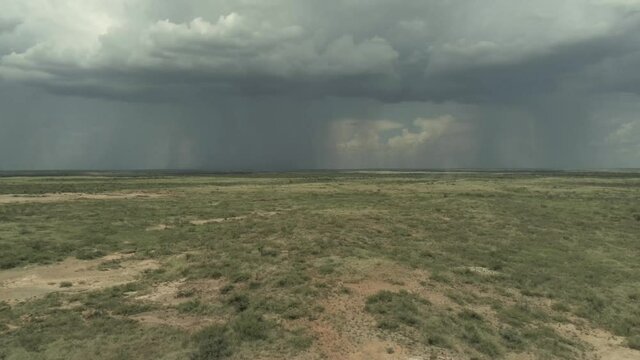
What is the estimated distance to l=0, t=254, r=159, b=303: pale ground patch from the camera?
28.4 metres

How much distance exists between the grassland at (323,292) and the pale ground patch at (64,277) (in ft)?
0.48

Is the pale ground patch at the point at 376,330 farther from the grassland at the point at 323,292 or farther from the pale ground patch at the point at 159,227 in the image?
the pale ground patch at the point at 159,227

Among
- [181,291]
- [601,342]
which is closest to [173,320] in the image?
[181,291]

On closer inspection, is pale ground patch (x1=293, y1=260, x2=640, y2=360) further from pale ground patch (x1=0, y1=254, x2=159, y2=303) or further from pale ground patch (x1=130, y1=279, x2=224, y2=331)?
pale ground patch (x1=0, y1=254, x2=159, y2=303)

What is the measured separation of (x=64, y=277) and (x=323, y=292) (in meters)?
18.4

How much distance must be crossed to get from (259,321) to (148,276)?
524 inches

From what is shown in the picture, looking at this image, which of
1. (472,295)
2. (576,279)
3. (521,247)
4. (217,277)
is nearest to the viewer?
(472,295)

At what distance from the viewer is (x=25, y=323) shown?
21672mm

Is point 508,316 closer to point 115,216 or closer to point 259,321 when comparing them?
point 259,321

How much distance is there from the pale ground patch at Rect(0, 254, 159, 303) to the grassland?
15 cm

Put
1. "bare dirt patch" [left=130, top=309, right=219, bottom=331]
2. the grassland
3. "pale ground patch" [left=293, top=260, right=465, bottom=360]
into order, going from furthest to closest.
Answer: "bare dirt patch" [left=130, top=309, right=219, bottom=331] < the grassland < "pale ground patch" [left=293, top=260, right=465, bottom=360]

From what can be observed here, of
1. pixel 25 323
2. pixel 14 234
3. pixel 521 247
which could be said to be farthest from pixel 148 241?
pixel 521 247

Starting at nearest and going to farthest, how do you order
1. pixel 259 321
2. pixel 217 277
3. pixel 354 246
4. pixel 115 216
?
pixel 259 321 < pixel 217 277 < pixel 354 246 < pixel 115 216

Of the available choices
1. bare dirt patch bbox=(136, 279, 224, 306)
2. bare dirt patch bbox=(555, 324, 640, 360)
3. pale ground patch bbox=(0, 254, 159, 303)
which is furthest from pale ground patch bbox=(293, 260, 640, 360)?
pale ground patch bbox=(0, 254, 159, 303)
